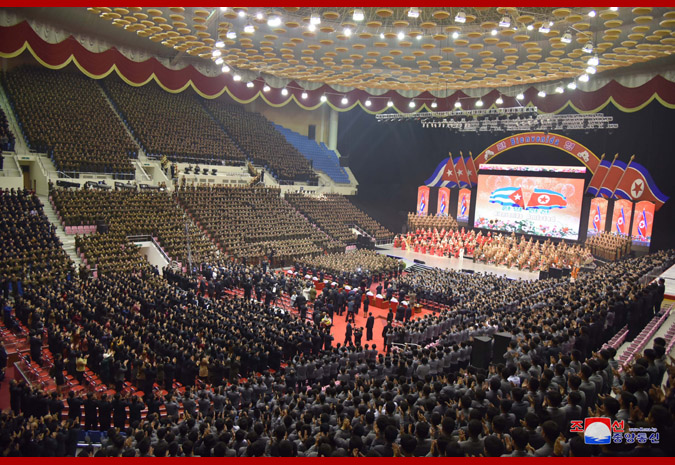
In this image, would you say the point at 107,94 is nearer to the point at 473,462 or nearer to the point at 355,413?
the point at 355,413

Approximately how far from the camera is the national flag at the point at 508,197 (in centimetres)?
2795

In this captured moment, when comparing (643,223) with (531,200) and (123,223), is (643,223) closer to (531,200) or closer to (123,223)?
(531,200)

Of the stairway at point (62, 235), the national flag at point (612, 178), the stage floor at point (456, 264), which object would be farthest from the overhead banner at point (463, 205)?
the stairway at point (62, 235)

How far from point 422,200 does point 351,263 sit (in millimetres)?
13132

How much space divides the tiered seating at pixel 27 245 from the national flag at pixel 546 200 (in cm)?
2383

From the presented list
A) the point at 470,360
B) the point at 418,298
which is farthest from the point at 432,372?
the point at 418,298

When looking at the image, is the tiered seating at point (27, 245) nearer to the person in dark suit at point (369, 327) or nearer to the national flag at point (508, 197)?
the person in dark suit at point (369, 327)

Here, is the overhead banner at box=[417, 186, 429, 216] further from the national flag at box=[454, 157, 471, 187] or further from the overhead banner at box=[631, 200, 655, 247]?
the overhead banner at box=[631, 200, 655, 247]

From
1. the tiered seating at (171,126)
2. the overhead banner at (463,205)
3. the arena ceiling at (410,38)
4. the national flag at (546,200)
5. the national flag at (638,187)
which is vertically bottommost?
the overhead banner at (463,205)

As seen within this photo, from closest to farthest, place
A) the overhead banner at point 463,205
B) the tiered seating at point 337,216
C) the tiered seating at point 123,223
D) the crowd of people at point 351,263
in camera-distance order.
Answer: the tiered seating at point 123,223, the crowd of people at point 351,263, the tiered seating at point 337,216, the overhead banner at point 463,205

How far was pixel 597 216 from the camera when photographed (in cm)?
2522

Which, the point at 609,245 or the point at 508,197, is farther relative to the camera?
the point at 508,197

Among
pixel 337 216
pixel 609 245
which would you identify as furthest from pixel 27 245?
pixel 609 245

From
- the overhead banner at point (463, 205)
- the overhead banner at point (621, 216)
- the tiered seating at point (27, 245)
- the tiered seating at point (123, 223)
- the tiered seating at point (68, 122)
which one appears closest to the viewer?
the tiered seating at point (27, 245)
